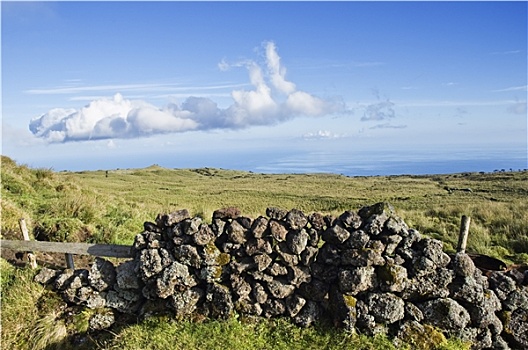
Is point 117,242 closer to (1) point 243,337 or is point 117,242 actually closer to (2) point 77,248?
(2) point 77,248

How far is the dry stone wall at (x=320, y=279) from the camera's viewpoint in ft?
24.0

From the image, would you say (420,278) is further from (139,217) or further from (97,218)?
(139,217)

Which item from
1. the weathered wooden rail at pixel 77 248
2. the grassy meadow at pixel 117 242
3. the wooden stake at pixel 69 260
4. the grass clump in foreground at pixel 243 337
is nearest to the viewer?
the grass clump in foreground at pixel 243 337

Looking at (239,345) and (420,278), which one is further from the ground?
(420,278)

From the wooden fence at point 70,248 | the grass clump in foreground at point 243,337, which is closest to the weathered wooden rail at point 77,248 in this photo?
the wooden fence at point 70,248

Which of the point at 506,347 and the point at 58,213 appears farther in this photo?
the point at 58,213


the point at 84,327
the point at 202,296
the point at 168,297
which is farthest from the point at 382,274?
the point at 84,327

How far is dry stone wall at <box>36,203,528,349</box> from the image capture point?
24.0ft

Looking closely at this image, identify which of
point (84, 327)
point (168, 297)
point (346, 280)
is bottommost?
point (84, 327)

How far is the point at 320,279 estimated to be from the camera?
7844mm

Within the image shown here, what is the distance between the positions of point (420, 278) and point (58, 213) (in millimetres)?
12585

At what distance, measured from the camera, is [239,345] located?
737 cm

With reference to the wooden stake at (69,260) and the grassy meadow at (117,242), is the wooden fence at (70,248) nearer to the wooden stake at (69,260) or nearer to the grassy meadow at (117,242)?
the wooden stake at (69,260)

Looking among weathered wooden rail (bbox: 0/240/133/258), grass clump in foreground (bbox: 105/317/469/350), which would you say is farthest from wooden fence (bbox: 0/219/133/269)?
grass clump in foreground (bbox: 105/317/469/350)
